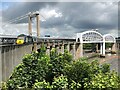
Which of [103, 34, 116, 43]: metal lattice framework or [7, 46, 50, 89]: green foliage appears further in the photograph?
[103, 34, 116, 43]: metal lattice framework

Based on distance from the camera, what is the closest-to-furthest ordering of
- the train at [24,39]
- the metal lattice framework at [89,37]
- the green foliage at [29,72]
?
the green foliage at [29,72], the train at [24,39], the metal lattice framework at [89,37]

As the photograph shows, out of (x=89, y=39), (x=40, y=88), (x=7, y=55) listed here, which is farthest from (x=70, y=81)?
(x=89, y=39)

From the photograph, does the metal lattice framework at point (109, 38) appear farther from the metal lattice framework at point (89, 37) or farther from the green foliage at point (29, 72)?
the green foliage at point (29, 72)

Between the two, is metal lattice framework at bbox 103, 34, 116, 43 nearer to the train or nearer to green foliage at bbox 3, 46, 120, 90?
the train

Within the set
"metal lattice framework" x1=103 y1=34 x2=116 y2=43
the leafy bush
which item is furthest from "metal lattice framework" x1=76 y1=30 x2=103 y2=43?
the leafy bush

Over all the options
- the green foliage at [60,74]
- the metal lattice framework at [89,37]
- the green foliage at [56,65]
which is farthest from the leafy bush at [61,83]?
the metal lattice framework at [89,37]

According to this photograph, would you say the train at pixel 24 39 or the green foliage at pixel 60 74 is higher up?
the train at pixel 24 39

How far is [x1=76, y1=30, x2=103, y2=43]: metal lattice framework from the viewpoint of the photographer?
10369cm

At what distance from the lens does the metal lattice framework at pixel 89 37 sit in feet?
340

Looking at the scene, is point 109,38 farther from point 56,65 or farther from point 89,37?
A: point 56,65

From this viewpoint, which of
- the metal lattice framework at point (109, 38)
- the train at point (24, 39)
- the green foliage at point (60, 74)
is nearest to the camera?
the green foliage at point (60, 74)

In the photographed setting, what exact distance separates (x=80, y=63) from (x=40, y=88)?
393cm

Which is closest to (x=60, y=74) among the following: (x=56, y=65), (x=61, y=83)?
(x=56, y=65)

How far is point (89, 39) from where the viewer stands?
111938mm
